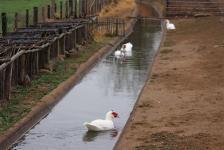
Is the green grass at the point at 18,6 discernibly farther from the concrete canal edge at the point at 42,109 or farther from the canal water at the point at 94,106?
the concrete canal edge at the point at 42,109

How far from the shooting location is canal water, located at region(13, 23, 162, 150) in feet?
44.1

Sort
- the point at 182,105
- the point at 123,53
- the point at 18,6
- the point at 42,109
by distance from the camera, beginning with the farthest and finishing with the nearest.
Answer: the point at 18,6
the point at 123,53
the point at 42,109
the point at 182,105

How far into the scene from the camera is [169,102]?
1648cm

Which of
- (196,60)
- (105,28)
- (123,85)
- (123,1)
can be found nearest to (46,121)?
(123,85)

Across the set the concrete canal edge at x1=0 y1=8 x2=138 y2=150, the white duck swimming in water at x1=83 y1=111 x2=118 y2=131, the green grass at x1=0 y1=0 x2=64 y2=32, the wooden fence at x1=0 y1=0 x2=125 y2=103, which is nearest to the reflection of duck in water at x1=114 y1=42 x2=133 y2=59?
the concrete canal edge at x1=0 y1=8 x2=138 y2=150

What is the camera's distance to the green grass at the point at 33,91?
14.6 metres

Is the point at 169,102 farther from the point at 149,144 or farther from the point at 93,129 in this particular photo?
the point at 149,144

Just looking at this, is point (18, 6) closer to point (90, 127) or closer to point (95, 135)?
point (90, 127)

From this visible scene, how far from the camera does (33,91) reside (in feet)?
58.3

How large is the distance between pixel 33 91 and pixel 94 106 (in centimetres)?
185

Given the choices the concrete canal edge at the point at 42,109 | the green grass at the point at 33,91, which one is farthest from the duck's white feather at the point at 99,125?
the green grass at the point at 33,91

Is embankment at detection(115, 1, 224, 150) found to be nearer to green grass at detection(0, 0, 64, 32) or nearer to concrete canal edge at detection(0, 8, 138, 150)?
concrete canal edge at detection(0, 8, 138, 150)

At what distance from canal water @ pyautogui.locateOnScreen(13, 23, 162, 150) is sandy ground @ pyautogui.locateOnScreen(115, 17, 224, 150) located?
480mm

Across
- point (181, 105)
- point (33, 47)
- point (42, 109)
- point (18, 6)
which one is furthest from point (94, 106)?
point (18, 6)
